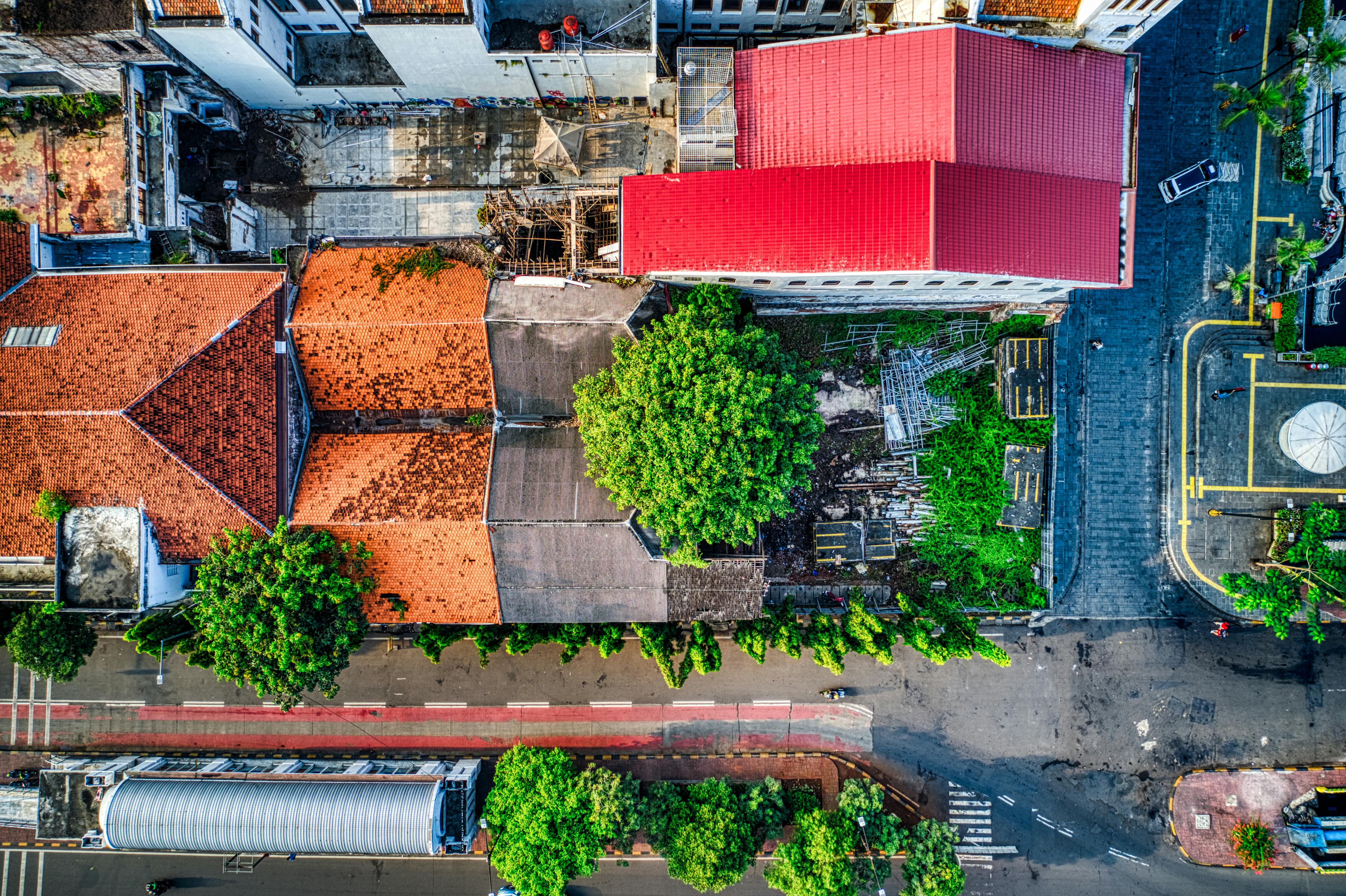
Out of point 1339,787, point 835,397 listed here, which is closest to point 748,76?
point 835,397

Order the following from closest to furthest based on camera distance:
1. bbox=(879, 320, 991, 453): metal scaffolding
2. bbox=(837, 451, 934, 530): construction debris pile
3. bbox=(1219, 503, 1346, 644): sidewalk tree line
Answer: bbox=(1219, 503, 1346, 644): sidewalk tree line, bbox=(879, 320, 991, 453): metal scaffolding, bbox=(837, 451, 934, 530): construction debris pile

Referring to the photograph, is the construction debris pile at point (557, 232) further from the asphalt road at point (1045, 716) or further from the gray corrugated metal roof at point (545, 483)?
the asphalt road at point (1045, 716)

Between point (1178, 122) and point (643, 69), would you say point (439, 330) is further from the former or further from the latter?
point (1178, 122)

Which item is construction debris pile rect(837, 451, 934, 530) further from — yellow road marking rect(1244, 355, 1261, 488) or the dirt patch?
the dirt patch

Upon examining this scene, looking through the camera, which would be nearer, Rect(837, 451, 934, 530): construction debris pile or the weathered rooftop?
the weathered rooftop

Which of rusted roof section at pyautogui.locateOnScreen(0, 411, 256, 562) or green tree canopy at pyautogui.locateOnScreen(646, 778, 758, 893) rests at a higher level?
rusted roof section at pyautogui.locateOnScreen(0, 411, 256, 562)

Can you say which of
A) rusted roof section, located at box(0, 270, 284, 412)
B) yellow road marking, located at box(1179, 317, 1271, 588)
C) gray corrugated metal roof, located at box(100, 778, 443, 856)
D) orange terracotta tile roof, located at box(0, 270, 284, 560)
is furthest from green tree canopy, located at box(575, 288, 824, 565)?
yellow road marking, located at box(1179, 317, 1271, 588)

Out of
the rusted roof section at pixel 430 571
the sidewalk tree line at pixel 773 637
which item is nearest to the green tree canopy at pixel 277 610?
the rusted roof section at pixel 430 571
